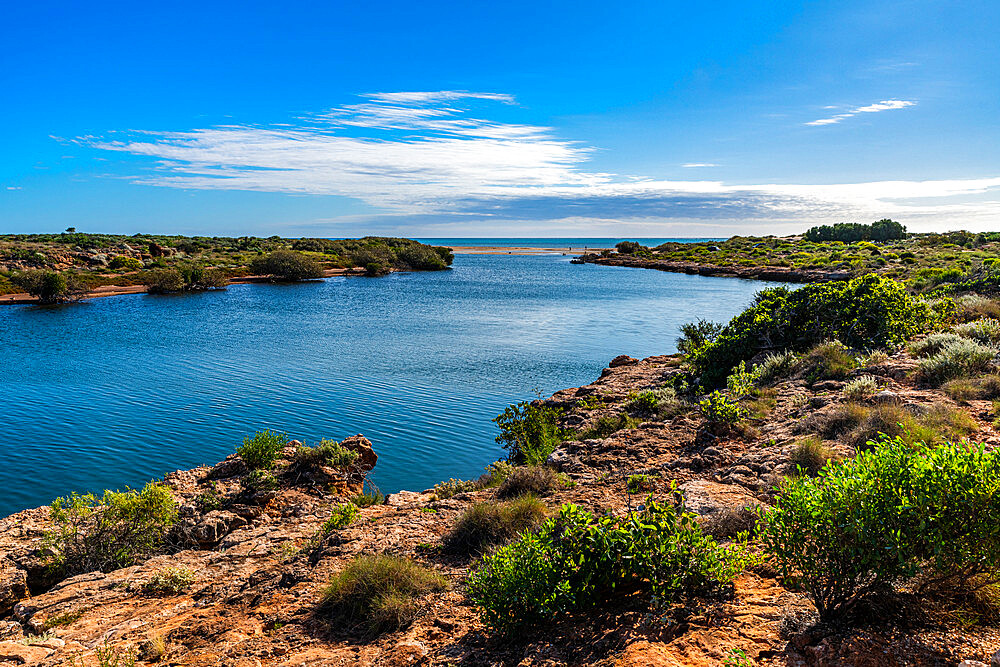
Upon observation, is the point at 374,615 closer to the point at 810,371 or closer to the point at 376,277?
the point at 810,371

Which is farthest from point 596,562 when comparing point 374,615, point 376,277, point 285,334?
point 376,277

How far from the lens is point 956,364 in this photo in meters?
10.3

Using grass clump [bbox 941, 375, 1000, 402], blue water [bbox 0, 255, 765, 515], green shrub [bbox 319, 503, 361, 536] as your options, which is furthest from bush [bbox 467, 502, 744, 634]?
grass clump [bbox 941, 375, 1000, 402]

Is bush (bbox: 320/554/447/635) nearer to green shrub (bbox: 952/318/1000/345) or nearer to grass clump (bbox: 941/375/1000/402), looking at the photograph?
grass clump (bbox: 941/375/1000/402)

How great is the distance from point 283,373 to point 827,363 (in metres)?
17.1

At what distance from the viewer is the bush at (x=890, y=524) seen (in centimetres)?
348

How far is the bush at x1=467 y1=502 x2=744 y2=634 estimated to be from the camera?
4.45 m

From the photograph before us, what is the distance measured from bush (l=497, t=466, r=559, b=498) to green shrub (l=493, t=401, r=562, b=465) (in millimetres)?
2301

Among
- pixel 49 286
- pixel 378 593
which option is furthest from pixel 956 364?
pixel 49 286

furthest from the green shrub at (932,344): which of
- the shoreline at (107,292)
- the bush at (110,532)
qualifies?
the shoreline at (107,292)

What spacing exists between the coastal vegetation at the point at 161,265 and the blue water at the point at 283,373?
4.89 metres

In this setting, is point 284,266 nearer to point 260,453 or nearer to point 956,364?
point 260,453

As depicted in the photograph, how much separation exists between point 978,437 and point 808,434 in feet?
6.60

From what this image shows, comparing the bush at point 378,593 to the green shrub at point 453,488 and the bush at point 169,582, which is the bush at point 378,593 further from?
the green shrub at point 453,488
